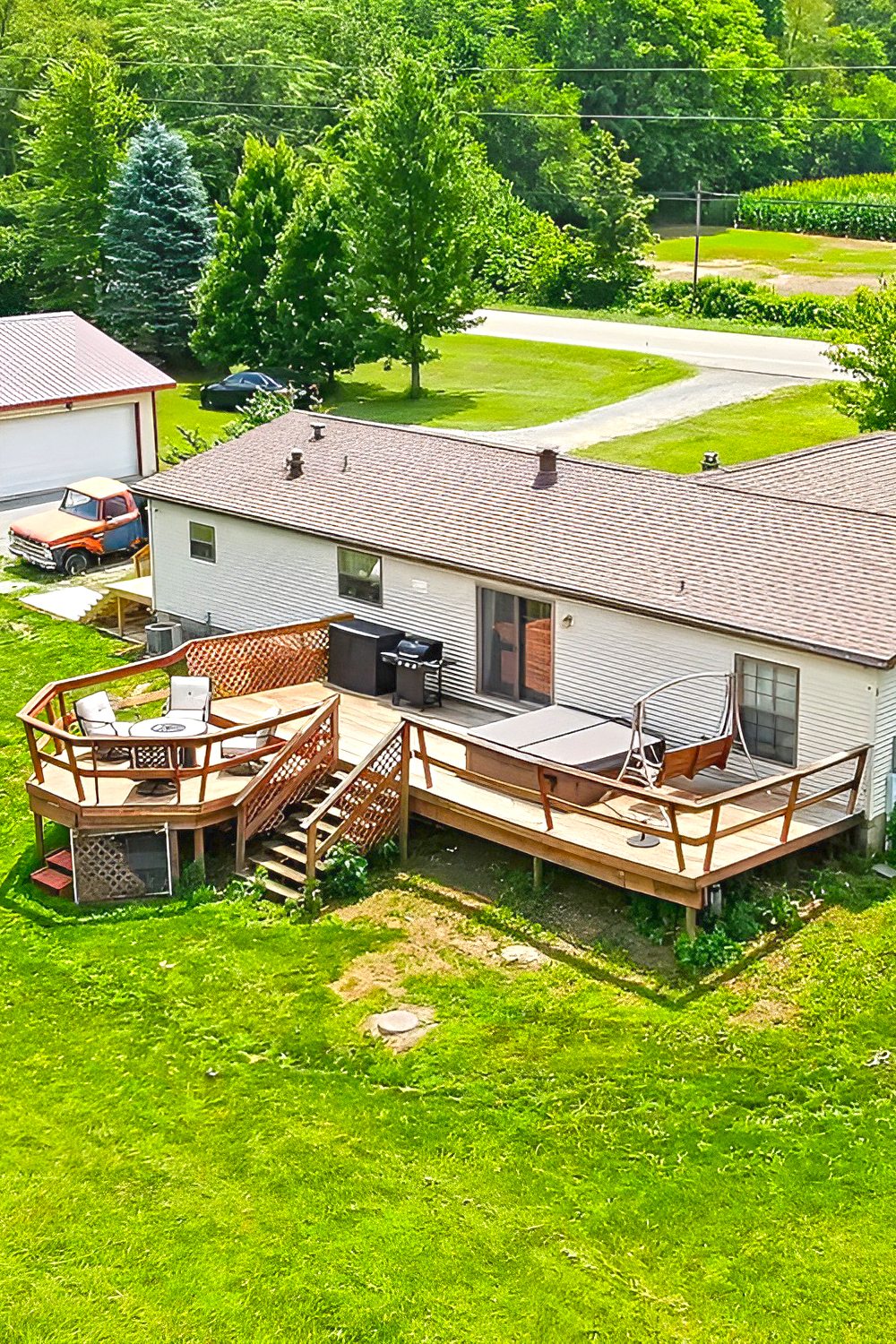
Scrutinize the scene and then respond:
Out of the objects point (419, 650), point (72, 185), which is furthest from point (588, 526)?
point (72, 185)

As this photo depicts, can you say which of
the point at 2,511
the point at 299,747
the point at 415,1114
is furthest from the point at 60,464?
the point at 415,1114

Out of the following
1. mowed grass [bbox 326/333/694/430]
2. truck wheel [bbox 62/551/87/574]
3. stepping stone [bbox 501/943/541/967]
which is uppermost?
stepping stone [bbox 501/943/541/967]

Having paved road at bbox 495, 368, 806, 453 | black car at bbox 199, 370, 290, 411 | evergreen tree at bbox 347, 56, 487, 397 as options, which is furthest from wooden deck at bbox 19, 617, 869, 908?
evergreen tree at bbox 347, 56, 487, 397

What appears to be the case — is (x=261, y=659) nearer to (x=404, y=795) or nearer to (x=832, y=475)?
(x=404, y=795)

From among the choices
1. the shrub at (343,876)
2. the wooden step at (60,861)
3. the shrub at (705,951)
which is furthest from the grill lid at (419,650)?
the shrub at (705,951)

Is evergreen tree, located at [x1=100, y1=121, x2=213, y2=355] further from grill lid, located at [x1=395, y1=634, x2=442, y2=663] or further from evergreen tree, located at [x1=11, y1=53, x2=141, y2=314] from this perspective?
grill lid, located at [x1=395, y1=634, x2=442, y2=663]

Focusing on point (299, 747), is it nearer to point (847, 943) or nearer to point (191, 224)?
point (847, 943)
